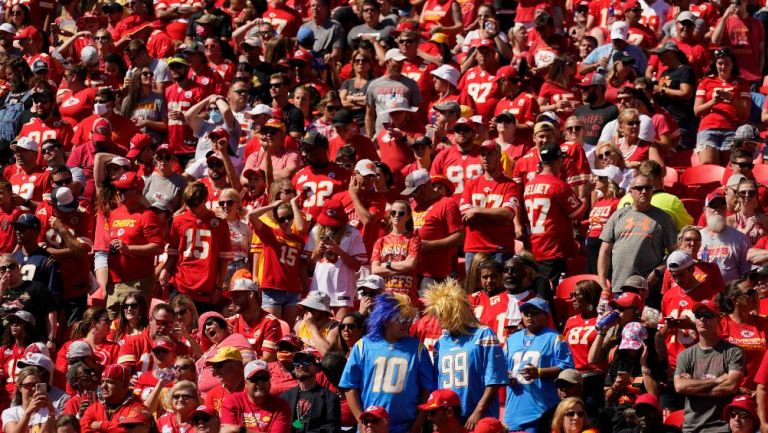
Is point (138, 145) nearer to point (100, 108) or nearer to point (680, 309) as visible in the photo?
point (100, 108)

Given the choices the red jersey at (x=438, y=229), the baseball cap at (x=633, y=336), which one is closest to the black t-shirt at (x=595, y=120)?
the red jersey at (x=438, y=229)

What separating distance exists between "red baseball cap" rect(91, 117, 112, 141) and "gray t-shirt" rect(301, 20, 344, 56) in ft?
11.5

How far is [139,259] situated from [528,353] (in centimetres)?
440

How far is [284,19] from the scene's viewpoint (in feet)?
70.4

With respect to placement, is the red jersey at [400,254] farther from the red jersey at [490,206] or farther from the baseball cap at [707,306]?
the baseball cap at [707,306]

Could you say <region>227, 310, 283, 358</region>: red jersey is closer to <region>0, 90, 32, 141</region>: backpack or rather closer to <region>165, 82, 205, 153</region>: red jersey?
<region>165, 82, 205, 153</region>: red jersey

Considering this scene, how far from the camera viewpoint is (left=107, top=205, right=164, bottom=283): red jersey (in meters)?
15.5

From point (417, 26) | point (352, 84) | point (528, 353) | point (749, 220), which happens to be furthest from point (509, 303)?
point (417, 26)

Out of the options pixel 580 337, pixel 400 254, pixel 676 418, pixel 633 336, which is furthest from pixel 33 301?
pixel 676 418

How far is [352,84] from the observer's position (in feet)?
62.1

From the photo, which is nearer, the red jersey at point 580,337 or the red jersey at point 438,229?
the red jersey at point 580,337

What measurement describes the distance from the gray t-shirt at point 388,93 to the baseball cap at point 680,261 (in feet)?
15.7

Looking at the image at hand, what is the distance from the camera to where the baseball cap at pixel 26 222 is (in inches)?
612

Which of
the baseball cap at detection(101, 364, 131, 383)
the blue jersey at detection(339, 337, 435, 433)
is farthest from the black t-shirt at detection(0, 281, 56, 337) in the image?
the blue jersey at detection(339, 337, 435, 433)
